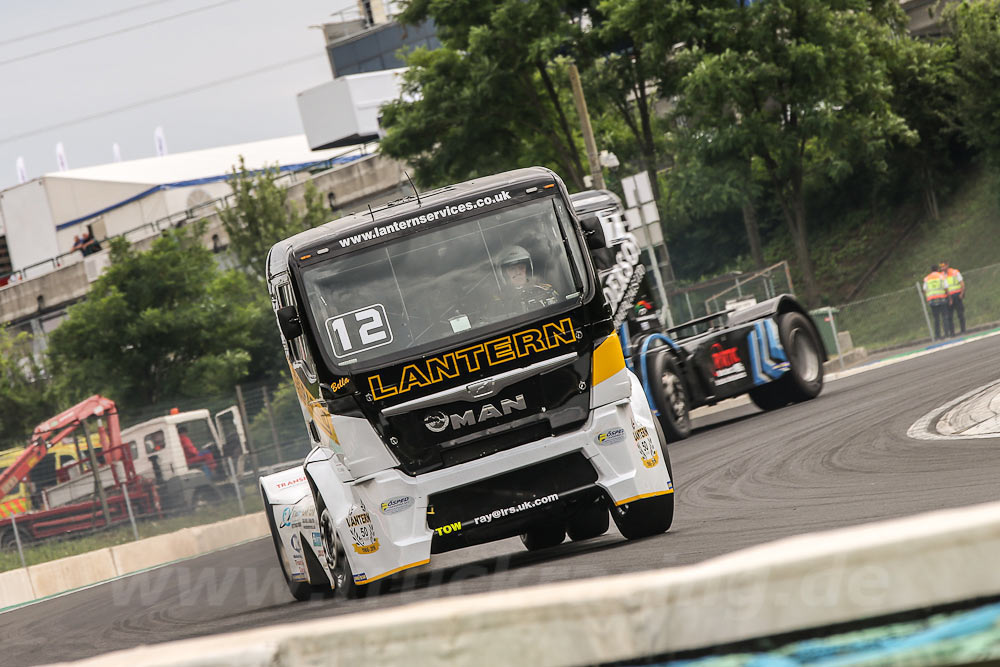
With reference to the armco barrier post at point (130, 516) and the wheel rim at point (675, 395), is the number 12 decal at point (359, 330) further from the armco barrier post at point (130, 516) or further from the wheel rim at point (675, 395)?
the armco barrier post at point (130, 516)

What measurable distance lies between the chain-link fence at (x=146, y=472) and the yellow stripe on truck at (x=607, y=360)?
1300 centimetres

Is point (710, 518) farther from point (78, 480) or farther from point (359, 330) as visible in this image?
point (78, 480)

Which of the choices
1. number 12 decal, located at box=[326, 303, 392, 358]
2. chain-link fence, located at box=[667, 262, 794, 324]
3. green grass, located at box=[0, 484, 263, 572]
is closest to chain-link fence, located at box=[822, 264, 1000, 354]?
chain-link fence, located at box=[667, 262, 794, 324]

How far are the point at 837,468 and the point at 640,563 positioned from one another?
3.80m

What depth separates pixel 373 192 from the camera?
5447 centimetres

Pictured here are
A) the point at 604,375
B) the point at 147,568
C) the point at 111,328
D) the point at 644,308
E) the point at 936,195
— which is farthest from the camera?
the point at 936,195

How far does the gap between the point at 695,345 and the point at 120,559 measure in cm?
986

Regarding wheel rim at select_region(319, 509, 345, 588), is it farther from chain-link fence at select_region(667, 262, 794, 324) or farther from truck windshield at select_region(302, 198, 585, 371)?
chain-link fence at select_region(667, 262, 794, 324)

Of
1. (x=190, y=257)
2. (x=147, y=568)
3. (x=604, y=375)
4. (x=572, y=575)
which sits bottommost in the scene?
(x=147, y=568)

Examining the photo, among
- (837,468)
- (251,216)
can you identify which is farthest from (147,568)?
(251,216)

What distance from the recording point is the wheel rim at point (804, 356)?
17.3 metres

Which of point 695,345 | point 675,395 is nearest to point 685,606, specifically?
point 675,395

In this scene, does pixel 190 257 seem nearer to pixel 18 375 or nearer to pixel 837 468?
pixel 18 375

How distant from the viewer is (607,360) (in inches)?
322
